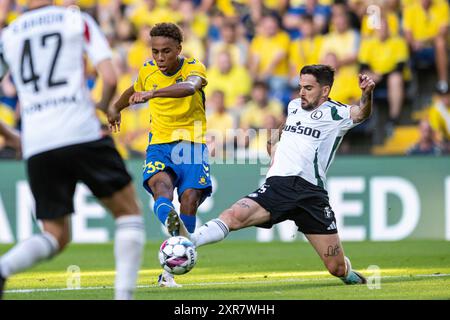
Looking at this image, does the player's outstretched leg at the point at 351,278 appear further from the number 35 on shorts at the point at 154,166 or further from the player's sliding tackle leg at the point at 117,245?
the player's sliding tackle leg at the point at 117,245

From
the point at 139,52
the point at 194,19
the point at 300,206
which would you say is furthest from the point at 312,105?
the point at 194,19

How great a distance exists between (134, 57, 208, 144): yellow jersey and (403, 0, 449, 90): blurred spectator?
9.09 meters

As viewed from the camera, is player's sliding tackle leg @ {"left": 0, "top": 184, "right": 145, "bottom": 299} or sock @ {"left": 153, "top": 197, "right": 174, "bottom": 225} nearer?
player's sliding tackle leg @ {"left": 0, "top": 184, "right": 145, "bottom": 299}

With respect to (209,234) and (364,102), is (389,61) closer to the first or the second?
(364,102)

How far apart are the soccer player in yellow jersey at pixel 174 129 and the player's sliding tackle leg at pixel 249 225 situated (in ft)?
1.54

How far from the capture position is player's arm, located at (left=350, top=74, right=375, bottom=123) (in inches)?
357

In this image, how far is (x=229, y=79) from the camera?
61.2ft

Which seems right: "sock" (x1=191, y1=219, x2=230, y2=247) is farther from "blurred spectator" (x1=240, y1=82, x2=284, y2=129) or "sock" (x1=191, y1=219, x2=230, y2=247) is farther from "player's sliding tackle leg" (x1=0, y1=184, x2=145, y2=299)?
"blurred spectator" (x1=240, y1=82, x2=284, y2=129)

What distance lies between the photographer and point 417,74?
1878cm

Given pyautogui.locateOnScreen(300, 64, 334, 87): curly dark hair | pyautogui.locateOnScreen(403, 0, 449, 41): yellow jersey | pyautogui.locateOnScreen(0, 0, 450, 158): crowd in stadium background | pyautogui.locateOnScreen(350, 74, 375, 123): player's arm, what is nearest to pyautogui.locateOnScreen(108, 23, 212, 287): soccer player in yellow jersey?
pyautogui.locateOnScreen(300, 64, 334, 87): curly dark hair

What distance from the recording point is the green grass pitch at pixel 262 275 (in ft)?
28.3

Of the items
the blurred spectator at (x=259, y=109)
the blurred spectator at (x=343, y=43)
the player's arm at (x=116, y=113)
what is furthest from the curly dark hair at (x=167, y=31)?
the blurred spectator at (x=343, y=43)

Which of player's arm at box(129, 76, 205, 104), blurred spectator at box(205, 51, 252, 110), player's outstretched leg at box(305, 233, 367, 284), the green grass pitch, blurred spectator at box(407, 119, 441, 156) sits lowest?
the green grass pitch

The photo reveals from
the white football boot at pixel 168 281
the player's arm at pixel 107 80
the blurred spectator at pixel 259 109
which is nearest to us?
the player's arm at pixel 107 80
